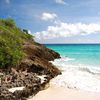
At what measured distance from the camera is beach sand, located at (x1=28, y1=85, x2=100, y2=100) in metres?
16.0

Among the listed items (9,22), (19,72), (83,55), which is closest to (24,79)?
(19,72)

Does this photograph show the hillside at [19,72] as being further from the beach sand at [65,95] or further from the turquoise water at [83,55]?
the turquoise water at [83,55]

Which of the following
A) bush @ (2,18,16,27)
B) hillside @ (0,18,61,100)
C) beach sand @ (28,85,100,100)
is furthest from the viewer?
bush @ (2,18,16,27)

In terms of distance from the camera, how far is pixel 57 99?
15.8 m

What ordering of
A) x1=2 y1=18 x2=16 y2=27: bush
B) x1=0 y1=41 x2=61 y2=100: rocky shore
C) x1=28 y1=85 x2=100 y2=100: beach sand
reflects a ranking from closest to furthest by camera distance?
x1=0 y1=41 x2=61 y2=100: rocky shore → x1=28 y1=85 x2=100 y2=100: beach sand → x1=2 y1=18 x2=16 y2=27: bush

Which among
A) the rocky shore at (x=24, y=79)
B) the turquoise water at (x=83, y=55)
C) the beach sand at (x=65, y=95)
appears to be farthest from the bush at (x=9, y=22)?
the beach sand at (x=65, y=95)

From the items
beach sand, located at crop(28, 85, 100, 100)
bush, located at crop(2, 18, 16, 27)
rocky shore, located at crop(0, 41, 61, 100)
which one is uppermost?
bush, located at crop(2, 18, 16, 27)

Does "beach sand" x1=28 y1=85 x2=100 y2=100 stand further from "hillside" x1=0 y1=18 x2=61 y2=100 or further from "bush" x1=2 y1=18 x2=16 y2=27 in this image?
"bush" x1=2 y1=18 x2=16 y2=27

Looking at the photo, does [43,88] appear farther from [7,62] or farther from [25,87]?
[7,62]

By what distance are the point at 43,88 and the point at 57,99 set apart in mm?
2128

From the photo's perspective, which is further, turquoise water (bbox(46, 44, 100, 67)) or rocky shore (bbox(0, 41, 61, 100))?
turquoise water (bbox(46, 44, 100, 67))

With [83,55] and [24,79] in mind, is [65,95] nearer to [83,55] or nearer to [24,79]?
[24,79]

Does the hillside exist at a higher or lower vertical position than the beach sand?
higher

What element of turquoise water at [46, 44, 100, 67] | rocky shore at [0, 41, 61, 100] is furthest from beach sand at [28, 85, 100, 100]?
turquoise water at [46, 44, 100, 67]
